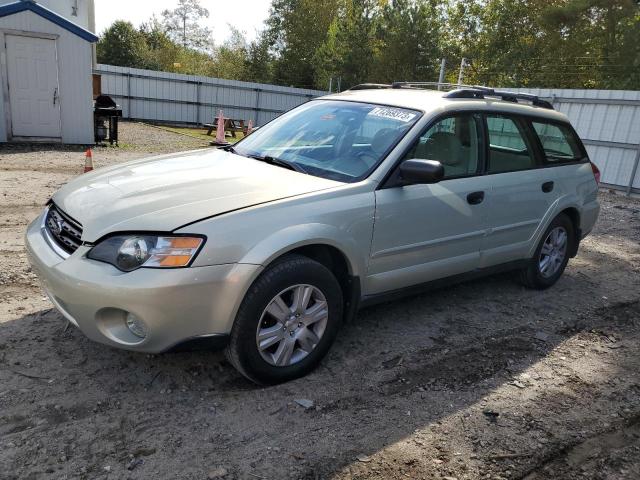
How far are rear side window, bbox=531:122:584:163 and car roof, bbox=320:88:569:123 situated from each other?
178 millimetres

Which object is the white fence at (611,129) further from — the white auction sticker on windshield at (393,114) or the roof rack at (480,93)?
the white auction sticker on windshield at (393,114)

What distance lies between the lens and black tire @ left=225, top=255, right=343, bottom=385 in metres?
2.95

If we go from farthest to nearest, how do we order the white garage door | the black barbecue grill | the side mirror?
1. the black barbecue grill
2. the white garage door
3. the side mirror

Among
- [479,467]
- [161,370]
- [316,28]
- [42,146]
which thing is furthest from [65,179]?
[316,28]

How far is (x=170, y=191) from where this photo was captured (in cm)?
316

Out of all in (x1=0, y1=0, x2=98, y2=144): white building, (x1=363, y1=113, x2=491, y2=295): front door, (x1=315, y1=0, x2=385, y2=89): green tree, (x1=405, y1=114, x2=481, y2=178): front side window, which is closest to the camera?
(x1=363, y1=113, x2=491, y2=295): front door

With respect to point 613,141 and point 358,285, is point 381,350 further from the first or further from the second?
point 613,141

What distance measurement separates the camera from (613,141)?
A: 39.8 ft

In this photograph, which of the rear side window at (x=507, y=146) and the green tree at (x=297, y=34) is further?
the green tree at (x=297, y=34)

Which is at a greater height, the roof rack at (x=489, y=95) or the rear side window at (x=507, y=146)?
the roof rack at (x=489, y=95)

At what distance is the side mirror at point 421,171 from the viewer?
344 centimetres

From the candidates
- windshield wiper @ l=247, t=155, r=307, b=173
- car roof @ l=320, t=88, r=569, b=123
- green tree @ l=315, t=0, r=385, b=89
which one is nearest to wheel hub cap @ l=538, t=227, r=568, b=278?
car roof @ l=320, t=88, r=569, b=123

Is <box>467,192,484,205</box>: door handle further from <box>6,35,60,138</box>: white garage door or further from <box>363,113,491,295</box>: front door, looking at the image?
<box>6,35,60,138</box>: white garage door

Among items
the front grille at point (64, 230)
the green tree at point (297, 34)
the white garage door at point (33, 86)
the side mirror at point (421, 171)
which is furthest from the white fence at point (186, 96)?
the side mirror at point (421, 171)
